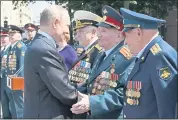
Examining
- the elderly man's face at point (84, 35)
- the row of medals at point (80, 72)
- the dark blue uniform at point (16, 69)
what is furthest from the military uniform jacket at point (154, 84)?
the dark blue uniform at point (16, 69)

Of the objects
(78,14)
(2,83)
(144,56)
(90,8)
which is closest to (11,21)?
(90,8)

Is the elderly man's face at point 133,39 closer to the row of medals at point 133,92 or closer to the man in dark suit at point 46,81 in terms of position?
the row of medals at point 133,92

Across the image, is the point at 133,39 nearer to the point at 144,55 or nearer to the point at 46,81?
the point at 144,55

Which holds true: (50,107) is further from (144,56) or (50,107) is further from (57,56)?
(144,56)

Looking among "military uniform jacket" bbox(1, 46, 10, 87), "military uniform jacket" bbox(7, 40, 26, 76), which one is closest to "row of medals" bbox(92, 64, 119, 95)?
"military uniform jacket" bbox(7, 40, 26, 76)

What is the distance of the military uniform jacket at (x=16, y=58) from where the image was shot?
266 inches

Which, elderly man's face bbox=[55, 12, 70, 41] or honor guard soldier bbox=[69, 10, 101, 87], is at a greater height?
elderly man's face bbox=[55, 12, 70, 41]

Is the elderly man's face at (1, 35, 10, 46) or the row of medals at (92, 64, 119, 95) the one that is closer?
the row of medals at (92, 64, 119, 95)

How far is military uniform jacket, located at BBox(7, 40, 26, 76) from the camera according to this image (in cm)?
676

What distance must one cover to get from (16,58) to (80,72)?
2.99 m

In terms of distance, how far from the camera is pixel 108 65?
3518 mm

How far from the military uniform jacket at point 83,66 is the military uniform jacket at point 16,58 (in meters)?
2.73

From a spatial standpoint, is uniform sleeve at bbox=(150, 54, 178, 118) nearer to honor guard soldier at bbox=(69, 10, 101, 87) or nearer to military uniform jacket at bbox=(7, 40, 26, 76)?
honor guard soldier at bbox=(69, 10, 101, 87)

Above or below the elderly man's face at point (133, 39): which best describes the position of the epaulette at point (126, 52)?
below
